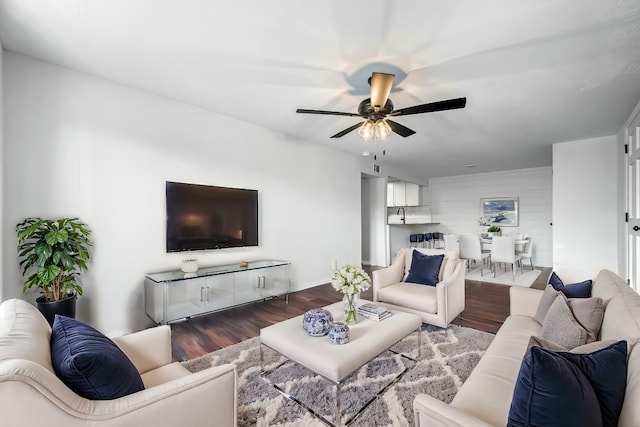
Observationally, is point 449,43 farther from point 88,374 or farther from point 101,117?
point 101,117

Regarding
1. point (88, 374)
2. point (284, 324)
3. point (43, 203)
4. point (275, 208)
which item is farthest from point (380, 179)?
point (88, 374)

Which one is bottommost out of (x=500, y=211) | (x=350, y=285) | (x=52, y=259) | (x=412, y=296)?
(x=412, y=296)

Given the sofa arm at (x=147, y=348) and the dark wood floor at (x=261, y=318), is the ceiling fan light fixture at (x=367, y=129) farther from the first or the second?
the sofa arm at (x=147, y=348)

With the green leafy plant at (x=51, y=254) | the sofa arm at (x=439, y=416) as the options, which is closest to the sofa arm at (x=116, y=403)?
the sofa arm at (x=439, y=416)

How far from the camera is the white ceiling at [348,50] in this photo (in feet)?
6.10

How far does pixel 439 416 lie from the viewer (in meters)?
1.03

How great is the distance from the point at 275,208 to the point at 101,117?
7.59 feet

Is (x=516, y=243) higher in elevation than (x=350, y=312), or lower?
higher

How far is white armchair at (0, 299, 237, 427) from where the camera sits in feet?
2.63

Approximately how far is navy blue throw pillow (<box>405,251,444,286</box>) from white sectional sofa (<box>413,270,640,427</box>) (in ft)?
4.11

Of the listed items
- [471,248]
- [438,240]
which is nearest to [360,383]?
[471,248]

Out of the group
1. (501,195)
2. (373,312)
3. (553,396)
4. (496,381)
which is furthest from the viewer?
(501,195)

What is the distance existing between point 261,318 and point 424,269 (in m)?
2.00

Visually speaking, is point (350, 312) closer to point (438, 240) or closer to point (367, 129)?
point (367, 129)
